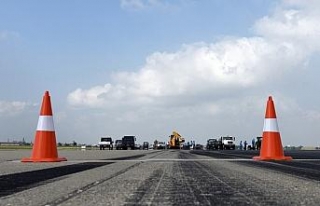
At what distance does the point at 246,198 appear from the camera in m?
7.34

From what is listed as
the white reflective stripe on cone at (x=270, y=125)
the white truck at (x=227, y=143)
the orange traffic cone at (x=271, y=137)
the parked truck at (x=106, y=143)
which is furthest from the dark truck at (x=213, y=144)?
the white reflective stripe on cone at (x=270, y=125)

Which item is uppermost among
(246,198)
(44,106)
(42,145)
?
(44,106)

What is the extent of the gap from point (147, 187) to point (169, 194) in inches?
42.5

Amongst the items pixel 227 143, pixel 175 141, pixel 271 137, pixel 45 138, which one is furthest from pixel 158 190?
pixel 175 141

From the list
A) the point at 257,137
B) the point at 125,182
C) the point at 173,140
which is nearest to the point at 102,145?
the point at 173,140

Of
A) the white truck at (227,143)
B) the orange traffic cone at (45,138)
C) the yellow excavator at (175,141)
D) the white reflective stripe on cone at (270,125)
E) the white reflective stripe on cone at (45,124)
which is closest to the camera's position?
the orange traffic cone at (45,138)

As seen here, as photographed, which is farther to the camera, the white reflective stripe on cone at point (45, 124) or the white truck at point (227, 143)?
the white truck at point (227, 143)

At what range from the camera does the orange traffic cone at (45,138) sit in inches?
678

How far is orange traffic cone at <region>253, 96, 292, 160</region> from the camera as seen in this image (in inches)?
747

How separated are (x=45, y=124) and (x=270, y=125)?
795 cm

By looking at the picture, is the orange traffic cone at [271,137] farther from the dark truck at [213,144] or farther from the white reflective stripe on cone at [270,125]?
the dark truck at [213,144]

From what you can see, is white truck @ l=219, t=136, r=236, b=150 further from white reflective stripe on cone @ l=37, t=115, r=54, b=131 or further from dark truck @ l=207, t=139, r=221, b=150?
white reflective stripe on cone @ l=37, t=115, r=54, b=131

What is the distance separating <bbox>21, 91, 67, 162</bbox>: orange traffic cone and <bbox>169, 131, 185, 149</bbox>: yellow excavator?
68.7 meters

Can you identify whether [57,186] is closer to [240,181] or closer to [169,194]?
[169,194]
